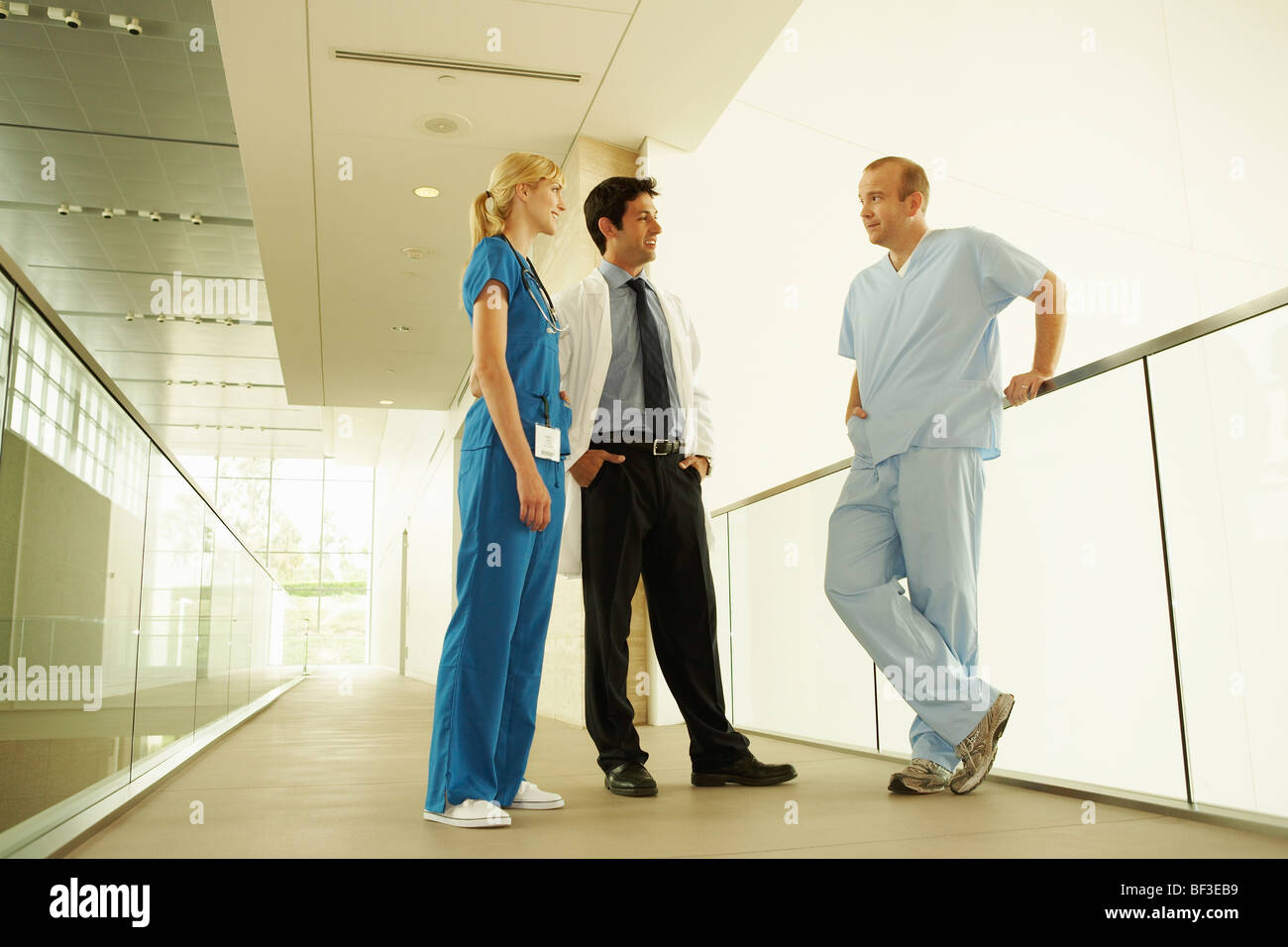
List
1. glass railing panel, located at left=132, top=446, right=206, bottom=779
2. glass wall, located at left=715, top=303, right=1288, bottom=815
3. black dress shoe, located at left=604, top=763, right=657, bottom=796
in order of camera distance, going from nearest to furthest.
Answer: black dress shoe, located at left=604, top=763, right=657, bottom=796
glass wall, located at left=715, top=303, right=1288, bottom=815
glass railing panel, located at left=132, top=446, right=206, bottom=779

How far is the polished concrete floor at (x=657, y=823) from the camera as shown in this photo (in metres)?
1.59

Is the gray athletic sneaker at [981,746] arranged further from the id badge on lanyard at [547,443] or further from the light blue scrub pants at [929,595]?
the id badge on lanyard at [547,443]

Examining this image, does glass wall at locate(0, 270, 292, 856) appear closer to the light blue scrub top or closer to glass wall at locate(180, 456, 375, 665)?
the light blue scrub top

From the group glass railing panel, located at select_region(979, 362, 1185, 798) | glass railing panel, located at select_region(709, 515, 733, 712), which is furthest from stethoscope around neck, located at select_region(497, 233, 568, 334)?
glass railing panel, located at select_region(709, 515, 733, 712)

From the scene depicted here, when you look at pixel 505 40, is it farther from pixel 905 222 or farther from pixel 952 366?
pixel 952 366

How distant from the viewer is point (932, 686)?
7.11 feet

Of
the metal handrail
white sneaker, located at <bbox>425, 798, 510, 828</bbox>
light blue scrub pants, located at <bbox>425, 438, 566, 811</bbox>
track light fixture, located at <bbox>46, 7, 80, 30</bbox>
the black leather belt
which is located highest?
track light fixture, located at <bbox>46, 7, 80, 30</bbox>

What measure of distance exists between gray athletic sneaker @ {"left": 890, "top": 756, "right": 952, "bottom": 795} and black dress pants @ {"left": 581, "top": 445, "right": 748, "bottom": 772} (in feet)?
1.30

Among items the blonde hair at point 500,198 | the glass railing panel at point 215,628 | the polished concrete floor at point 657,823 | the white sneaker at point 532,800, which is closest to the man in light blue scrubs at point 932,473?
the polished concrete floor at point 657,823

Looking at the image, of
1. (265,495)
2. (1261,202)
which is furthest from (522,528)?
(265,495)

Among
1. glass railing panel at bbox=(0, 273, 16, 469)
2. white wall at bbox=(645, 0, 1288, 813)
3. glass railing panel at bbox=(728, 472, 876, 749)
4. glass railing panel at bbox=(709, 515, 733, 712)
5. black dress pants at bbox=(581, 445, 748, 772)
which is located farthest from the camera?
glass railing panel at bbox=(709, 515, 733, 712)

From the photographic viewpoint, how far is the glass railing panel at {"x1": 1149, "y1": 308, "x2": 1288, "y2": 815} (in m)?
2.63

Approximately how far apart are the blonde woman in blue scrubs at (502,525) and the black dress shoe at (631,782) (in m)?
0.23

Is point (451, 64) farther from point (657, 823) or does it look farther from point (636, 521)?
point (657, 823)
